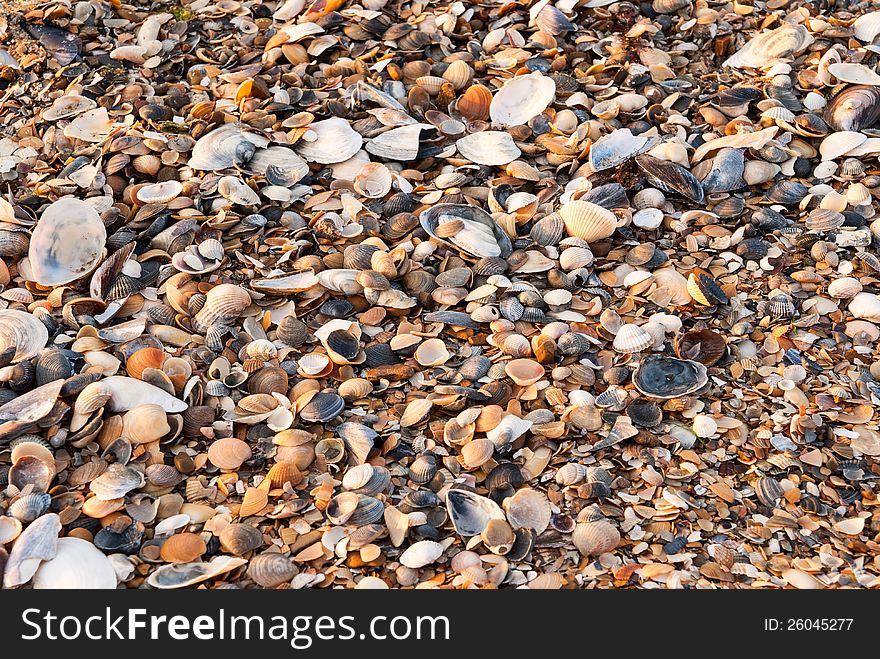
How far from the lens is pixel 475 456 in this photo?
7.49ft

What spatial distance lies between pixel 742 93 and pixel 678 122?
30 cm

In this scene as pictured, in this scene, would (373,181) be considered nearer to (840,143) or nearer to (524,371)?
(524,371)

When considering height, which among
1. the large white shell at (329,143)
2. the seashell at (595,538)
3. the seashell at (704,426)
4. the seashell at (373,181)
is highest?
the large white shell at (329,143)

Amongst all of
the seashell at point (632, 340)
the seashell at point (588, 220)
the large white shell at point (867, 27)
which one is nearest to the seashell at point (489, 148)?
the seashell at point (588, 220)

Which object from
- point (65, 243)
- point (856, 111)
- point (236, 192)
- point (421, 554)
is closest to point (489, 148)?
point (236, 192)

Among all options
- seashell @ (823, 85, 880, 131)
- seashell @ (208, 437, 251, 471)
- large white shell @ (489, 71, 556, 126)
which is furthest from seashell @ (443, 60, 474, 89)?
seashell @ (208, 437, 251, 471)

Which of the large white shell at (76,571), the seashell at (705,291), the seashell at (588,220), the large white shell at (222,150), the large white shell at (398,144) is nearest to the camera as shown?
the large white shell at (76,571)

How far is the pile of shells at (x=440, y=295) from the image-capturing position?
7.12ft

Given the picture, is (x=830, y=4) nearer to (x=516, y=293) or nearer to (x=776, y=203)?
(x=776, y=203)

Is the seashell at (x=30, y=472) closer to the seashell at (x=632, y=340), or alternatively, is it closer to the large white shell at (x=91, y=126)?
the large white shell at (x=91, y=126)

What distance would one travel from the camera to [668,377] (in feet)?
8.08

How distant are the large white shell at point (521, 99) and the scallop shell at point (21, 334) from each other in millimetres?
1738

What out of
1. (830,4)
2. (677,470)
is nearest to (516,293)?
(677,470)

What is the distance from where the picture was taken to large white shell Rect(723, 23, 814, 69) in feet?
11.2
